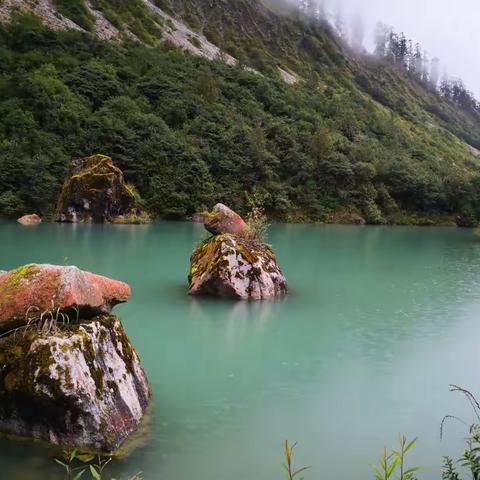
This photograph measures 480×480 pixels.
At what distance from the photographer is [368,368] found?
10039 millimetres

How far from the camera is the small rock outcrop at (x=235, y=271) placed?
15219 millimetres

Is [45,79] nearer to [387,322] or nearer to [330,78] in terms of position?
[387,322]

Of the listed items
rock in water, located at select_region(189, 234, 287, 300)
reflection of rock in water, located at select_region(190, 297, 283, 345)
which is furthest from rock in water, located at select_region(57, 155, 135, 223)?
reflection of rock in water, located at select_region(190, 297, 283, 345)

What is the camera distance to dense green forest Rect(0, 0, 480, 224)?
50531mm

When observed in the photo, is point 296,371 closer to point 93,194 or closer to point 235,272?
point 235,272

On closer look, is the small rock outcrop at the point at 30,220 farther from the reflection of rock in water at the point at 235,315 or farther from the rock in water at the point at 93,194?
the reflection of rock in water at the point at 235,315

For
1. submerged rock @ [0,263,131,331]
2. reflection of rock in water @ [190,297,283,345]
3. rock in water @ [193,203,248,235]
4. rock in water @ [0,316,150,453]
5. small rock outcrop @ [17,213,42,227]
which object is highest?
rock in water @ [193,203,248,235]

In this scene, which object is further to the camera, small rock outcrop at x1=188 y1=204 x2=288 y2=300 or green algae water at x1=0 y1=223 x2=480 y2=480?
small rock outcrop at x1=188 y1=204 x2=288 y2=300

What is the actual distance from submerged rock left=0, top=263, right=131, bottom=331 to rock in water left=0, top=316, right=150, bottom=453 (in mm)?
271

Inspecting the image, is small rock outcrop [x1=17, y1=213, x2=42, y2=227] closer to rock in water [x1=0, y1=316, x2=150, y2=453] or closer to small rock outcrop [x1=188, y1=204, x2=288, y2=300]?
small rock outcrop [x1=188, y1=204, x2=288, y2=300]

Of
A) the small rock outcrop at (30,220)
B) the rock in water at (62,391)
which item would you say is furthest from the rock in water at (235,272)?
the small rock outcrop at (30,220)

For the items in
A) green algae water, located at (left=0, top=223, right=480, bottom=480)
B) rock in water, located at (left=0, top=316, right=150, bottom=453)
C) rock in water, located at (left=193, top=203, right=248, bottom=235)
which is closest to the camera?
rock in water, located at (left=0, top=316, right=150, bottom=453)

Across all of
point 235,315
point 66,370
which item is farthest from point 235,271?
point 66,370

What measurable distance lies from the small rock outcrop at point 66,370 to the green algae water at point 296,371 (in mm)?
302
